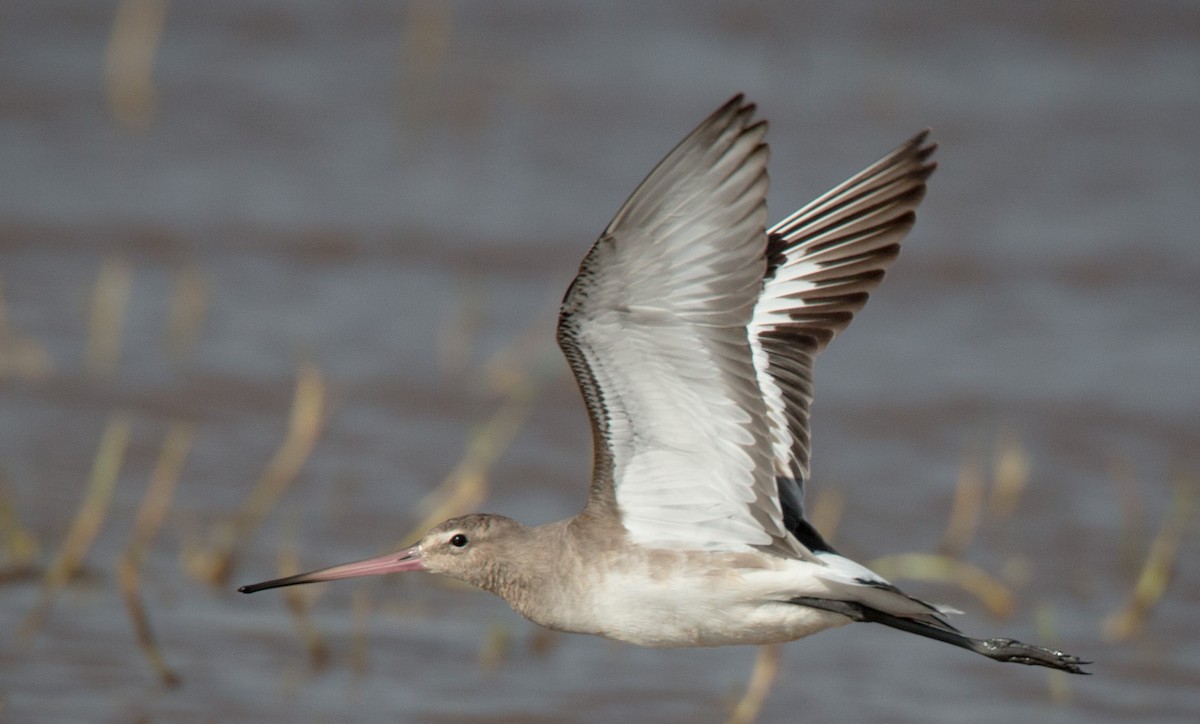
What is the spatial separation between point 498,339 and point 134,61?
14.7 feet

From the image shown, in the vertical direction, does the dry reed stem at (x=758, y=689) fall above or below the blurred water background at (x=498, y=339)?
below

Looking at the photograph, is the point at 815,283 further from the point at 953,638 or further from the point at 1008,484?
the point at 1008,484

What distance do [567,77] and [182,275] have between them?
4017 millimetres

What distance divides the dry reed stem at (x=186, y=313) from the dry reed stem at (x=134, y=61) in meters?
2.38

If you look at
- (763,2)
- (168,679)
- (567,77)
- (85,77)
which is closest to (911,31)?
(763,2)

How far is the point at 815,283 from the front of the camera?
5.58 metres

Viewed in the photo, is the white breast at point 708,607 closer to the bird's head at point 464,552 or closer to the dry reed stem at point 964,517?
the bird's head at point 464,552

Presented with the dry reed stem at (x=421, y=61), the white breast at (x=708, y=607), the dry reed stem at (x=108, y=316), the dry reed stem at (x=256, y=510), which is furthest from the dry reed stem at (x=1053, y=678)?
the dry reed stem at (x=421, y=61)

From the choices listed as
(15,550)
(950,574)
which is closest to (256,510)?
(15,550)

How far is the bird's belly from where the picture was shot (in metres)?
5.04

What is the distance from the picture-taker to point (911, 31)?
562 inches

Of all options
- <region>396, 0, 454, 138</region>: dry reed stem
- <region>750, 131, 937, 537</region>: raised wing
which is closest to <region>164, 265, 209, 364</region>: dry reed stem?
<region>396, 0, 454, 138</region>: dry reed stem

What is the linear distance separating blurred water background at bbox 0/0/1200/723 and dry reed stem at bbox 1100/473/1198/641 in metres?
0.03

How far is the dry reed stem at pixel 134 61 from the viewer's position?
1207 cm
